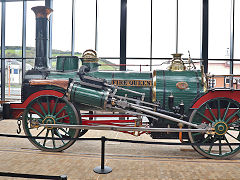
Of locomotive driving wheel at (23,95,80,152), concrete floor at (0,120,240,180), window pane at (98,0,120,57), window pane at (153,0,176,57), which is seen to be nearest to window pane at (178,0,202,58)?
window pane at (153,0,176,57)

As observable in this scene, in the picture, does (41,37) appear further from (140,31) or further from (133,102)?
(140,31)

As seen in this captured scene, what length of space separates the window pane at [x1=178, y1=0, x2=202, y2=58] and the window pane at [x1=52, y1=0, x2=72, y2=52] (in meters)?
3.80

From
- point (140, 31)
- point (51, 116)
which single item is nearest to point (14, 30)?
point (140, 31)

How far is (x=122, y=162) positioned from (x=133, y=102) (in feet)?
3.35

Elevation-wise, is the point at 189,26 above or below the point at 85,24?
below

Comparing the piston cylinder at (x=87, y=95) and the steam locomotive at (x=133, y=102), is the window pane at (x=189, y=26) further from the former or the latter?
the piston cylinder at (x=87, y=95)

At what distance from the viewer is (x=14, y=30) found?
8789mm

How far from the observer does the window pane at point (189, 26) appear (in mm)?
7871

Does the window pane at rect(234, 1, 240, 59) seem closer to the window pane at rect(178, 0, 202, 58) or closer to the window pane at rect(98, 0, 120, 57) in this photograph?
the window pane at rect(178, 0, 202, 58)

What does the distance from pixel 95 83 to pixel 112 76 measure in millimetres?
401

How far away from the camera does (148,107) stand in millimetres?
3865

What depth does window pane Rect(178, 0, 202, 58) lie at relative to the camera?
787cm

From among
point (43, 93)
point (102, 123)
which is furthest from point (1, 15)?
point (102, 123)

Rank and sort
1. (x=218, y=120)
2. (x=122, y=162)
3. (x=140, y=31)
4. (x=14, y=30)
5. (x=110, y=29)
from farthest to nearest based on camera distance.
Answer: (x=14, y=30)
(x=110, y=29)
(x=140, y=31)
(x=218, y=120)
(x=122, y=162)
